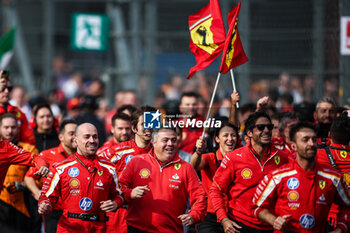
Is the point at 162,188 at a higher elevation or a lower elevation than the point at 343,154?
lower

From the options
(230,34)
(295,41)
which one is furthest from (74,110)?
(230,34)

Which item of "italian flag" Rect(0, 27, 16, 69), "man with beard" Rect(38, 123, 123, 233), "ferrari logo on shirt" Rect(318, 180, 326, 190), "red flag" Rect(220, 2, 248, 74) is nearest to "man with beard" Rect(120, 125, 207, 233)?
"man with beard" Rect(38, 123, 123, 233)

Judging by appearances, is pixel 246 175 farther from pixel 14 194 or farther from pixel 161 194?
pixel 14 194

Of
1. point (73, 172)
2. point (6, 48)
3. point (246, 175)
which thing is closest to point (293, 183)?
point (246, 175)

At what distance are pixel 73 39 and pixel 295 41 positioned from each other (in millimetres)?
5745

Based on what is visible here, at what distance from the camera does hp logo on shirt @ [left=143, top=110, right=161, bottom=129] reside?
7.92m

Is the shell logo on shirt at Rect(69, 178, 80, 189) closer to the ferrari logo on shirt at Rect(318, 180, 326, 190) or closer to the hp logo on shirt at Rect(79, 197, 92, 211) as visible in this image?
the hp logo on shirt at Rect(79, 197, 92, 211)

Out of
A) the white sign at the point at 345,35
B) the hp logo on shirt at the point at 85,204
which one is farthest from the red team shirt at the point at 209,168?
the white sign at the point at 345,35

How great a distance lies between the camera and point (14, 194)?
32.2 feet

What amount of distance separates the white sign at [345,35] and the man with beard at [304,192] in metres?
5.13

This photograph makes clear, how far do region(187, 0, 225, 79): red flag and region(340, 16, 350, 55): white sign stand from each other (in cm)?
331

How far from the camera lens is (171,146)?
7289 mm

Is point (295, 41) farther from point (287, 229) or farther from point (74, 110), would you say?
point (287, 229)

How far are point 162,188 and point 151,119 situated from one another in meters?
1.07
